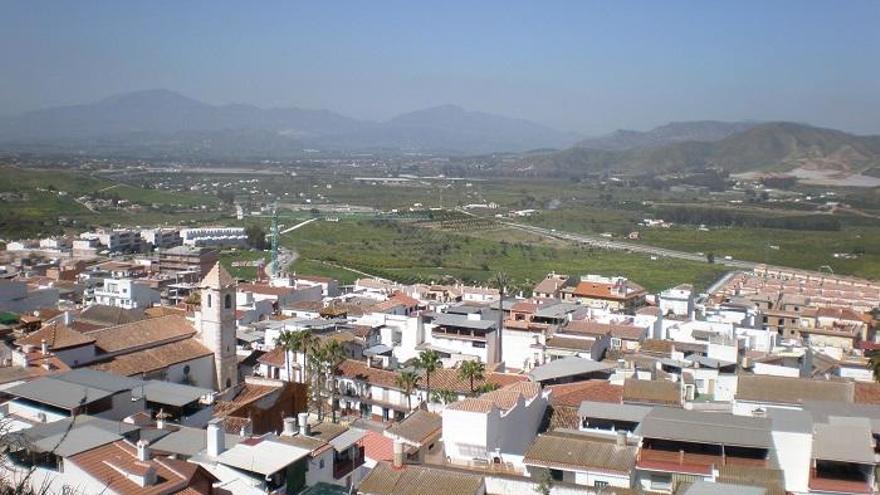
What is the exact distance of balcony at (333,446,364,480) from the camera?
19.3m

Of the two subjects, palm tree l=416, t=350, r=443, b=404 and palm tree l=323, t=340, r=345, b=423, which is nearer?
palm tree l=416, t=350, r=443, b=404

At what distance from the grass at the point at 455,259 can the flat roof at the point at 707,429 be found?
4313cm

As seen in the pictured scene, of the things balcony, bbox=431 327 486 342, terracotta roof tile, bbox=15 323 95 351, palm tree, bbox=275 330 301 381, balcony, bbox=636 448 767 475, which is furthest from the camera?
balcony, bbox=431 327 486 342

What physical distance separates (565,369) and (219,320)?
11.6m

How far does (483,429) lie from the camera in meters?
20.2

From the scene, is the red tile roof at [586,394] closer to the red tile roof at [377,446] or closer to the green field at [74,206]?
the red tile roof at [377,446]

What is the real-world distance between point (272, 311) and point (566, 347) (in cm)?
1748

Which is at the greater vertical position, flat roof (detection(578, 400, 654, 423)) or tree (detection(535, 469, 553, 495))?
tree (detection(535, 469, 553, 495))

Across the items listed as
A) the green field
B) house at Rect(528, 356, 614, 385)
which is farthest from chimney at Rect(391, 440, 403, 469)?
the green field

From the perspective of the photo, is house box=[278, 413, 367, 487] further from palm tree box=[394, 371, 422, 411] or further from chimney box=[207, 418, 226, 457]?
palm tree box=[394, 371, 422, 411]

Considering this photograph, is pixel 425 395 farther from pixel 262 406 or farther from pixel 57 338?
pixel 57 338

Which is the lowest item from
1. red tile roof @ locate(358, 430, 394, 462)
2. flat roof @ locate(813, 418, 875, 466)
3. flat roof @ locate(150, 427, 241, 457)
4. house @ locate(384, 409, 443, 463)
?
red tile roof @ locate(358, 430, 394, 462)

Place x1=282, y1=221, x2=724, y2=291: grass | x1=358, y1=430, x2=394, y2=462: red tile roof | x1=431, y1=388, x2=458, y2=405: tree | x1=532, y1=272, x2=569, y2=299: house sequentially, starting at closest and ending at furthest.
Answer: x1=358, y1=430, x2=394, y2=462: red tile roof
x1=431, y1=388, x2=458, y2=405: tree
x1=532, y1=272, x2=569, y2=299: house
x1=282, y1=221, x2=724, y2=291: grass

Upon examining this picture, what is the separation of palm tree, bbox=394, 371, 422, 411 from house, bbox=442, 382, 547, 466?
5.43 m
